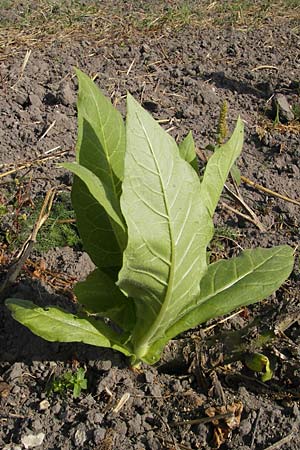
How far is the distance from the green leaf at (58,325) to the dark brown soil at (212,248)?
0.22 m

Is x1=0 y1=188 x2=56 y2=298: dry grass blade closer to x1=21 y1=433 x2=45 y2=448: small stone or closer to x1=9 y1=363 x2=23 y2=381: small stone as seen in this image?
x1=9 y1=363 x2=23 y2=381: small stone

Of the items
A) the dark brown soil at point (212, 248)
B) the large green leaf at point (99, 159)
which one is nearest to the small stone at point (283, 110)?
the dark brown soil at point (212, 248)

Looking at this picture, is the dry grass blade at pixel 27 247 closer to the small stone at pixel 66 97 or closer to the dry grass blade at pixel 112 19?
the small stone at pixel 66 97

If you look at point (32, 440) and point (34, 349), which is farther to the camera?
point (34, 349)

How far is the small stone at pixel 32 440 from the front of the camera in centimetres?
206

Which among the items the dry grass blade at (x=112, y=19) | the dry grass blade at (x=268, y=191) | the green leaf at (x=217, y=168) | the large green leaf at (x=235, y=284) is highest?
the green leaf at (x=217, y=168)

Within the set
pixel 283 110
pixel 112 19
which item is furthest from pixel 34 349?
pixel 112 19

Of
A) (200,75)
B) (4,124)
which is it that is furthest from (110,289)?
(200,75)

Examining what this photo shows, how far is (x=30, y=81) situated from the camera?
4027mm

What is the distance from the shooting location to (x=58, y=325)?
2.02 meters

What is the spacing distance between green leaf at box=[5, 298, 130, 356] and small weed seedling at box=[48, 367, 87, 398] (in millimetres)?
186

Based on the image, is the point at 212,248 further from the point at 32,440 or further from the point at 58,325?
the point at 32,440

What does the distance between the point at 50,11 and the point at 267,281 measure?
3.75 meters

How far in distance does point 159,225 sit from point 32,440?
0.81 meters
